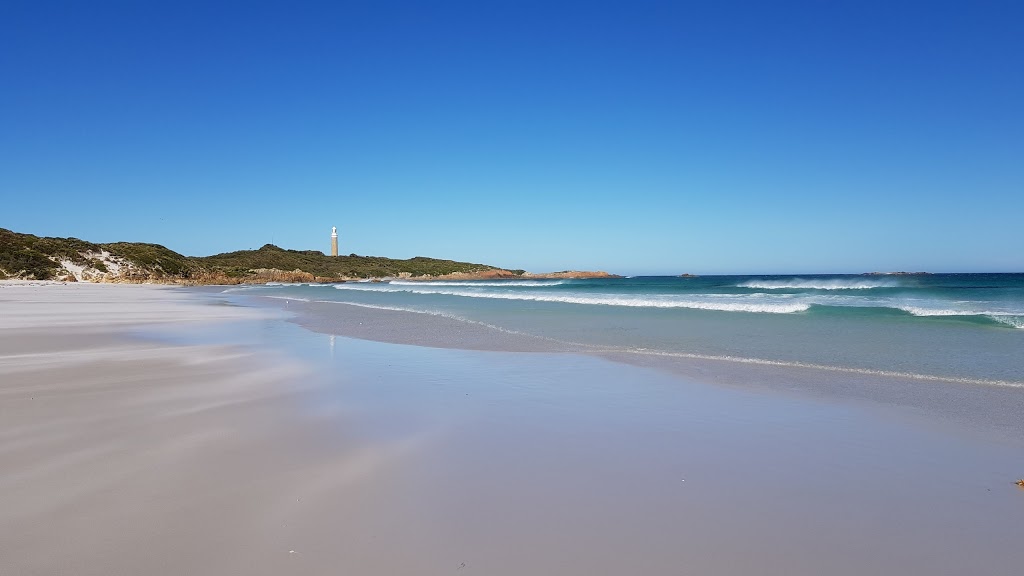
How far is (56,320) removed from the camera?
667 inches

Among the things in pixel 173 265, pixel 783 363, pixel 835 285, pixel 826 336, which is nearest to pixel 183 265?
pixel 173 265

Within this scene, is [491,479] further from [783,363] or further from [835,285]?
[835,285]

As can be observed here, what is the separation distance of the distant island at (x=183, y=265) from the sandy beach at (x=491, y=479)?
203 feet

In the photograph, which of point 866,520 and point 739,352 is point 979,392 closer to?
point 739,352

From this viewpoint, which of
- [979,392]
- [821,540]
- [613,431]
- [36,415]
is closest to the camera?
[821,540]

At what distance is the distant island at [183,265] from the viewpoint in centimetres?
5556

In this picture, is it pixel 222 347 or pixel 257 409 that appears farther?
pixel 222 347

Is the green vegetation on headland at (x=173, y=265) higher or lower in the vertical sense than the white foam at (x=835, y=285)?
higher

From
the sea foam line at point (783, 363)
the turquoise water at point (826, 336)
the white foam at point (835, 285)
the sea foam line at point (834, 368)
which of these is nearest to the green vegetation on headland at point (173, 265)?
the turquoise water at point (826, 336)

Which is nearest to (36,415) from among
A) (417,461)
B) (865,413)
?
Result: (417,461)

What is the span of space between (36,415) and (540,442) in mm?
5281

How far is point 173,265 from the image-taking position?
75.5 meters

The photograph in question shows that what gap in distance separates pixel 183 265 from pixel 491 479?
288 feet

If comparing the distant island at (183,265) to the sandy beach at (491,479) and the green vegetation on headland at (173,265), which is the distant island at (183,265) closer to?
the green vegetation on headland at (173,265)
